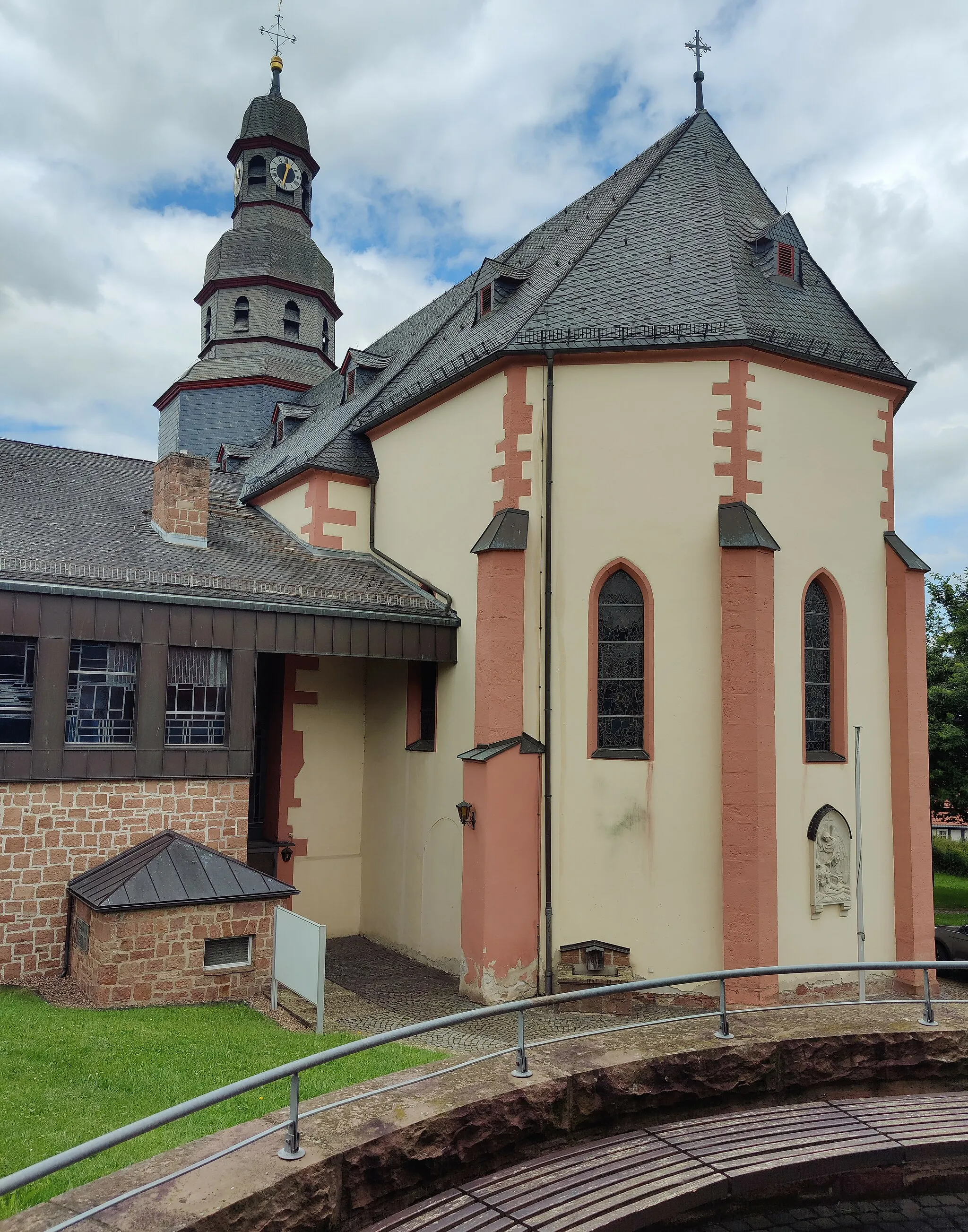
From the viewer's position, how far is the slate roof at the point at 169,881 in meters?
9.91

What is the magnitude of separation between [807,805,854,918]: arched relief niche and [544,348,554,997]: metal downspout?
325 cm

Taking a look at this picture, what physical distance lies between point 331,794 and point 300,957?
5.63 meters

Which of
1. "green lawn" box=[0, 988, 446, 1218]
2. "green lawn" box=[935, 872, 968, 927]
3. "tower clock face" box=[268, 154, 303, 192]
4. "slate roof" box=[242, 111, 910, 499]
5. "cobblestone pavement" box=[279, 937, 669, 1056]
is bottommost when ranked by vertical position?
"green lawn" box=[935, 872, 968, 927]

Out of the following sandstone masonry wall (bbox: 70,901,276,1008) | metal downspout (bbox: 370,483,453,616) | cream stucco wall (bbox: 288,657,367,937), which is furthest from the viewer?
cream stucco wall (bbox: 288,657,367,937)

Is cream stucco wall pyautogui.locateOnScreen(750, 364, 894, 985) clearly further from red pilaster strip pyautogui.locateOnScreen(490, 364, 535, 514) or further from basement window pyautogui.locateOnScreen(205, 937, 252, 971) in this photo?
basement window pyautogui.locateOnScreen(205, 937, 252, 971)

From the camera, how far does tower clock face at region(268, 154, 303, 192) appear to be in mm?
26906

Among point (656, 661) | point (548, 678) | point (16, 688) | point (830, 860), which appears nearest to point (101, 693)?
point (16, 688)

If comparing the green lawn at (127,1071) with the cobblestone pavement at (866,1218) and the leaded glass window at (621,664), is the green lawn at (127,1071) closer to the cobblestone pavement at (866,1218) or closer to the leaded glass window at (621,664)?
the cobblestone pavement at (866,1218)

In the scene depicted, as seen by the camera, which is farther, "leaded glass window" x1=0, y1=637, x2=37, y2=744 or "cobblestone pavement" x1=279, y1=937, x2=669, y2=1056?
"leaded glass window" x1=0, y1=637, x2=37, y2=744

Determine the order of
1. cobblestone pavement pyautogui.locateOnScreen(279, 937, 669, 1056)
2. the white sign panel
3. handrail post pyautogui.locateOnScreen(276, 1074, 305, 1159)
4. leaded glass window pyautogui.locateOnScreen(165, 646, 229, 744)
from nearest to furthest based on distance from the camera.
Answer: handrail post pyautogui.locateOnScreen(276, 1074, 305, 1159) < the white sign panel < cobblestone pavement pyautogui.locateOnScreen(279, 937, 669, 1056) < leaded glass window pyautogui.locateOnScreen(165, 646, 229, 744)

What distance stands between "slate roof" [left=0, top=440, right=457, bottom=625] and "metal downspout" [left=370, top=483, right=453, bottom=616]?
0.41 ft

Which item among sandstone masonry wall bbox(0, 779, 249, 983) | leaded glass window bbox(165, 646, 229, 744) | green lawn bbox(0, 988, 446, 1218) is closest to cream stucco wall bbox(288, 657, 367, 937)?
leaded glass window bbox(165, 646, 229, 744)

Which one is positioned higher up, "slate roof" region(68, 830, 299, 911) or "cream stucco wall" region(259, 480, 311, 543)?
"cream stucco wall" region(259, 480, 311, 543)

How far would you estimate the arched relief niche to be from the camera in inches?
456
